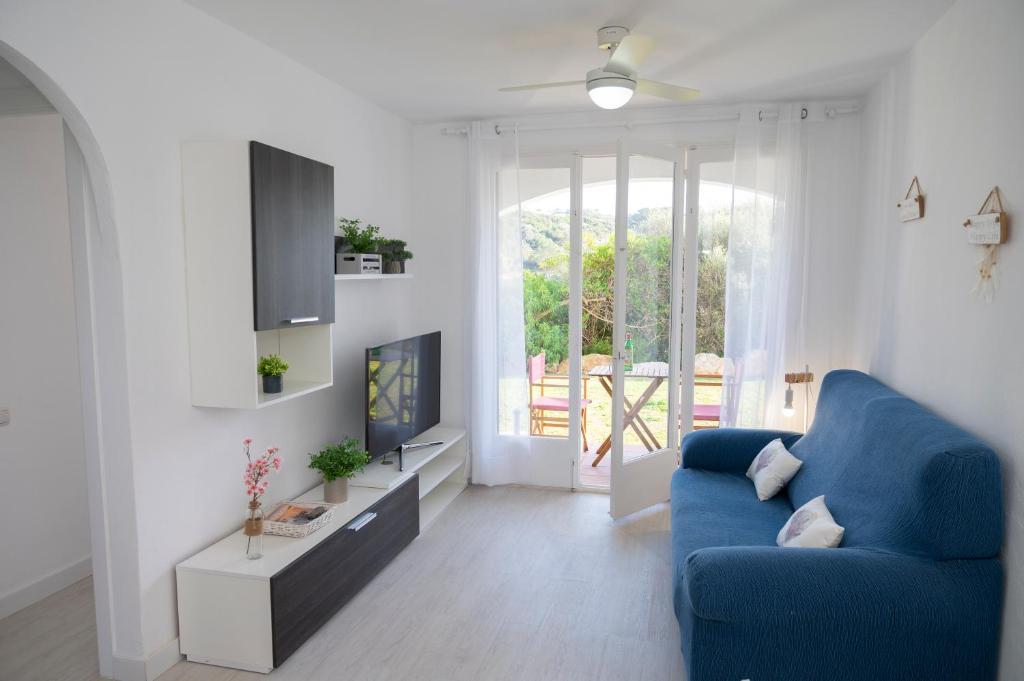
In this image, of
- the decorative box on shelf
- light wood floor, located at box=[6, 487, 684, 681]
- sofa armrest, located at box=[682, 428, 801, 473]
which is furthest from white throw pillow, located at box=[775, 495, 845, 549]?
the decorative box on shelf

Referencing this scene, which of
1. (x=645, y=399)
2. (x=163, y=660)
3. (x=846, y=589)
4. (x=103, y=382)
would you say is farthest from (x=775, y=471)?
(x=103, y=382)

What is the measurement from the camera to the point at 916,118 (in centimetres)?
329

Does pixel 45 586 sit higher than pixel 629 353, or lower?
lower

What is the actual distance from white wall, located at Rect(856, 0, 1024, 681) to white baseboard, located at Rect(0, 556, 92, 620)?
4015 mm

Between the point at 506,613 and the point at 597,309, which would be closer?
the point at 506,613

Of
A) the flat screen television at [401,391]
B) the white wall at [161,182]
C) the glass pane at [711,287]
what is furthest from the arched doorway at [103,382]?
the glass pane at [711,287]

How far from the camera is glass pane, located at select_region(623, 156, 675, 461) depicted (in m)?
4.37

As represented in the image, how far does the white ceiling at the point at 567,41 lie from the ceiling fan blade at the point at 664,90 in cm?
20

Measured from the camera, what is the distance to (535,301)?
4.88 meters

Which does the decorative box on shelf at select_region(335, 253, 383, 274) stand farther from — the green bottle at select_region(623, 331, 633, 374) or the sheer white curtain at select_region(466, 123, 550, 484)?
the green bottle at select_region(623, 331, 633, 374)

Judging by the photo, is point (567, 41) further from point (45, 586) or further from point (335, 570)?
point (45, 586)

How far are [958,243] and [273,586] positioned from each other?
9.88ft

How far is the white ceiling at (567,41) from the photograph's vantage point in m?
2.78

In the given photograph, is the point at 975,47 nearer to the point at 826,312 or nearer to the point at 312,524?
the point at 826,312
